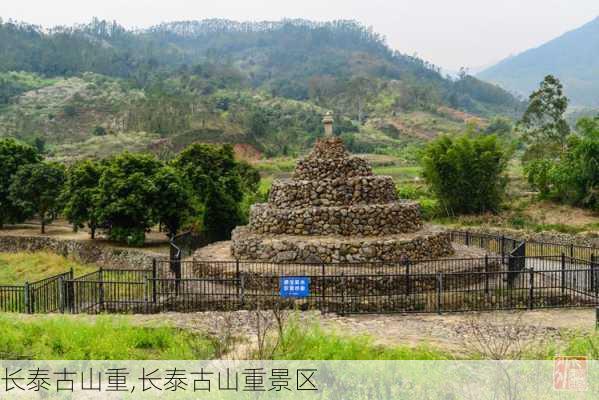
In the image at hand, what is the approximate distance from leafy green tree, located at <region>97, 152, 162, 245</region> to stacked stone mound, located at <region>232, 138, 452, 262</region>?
8954 millimetres

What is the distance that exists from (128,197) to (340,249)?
13405 mm

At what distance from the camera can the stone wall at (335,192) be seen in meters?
17.4

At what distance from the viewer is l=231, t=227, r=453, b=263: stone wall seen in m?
15.8

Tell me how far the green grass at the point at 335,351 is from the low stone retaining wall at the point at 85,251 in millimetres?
15315

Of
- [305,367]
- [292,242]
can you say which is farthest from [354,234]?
[305,367]

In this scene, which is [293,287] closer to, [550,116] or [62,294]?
[62,294]

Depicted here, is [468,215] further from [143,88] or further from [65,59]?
[65,59]

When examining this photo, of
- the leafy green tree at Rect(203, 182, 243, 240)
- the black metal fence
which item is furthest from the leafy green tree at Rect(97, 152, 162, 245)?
the black metal fence

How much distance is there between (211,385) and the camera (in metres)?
6.50

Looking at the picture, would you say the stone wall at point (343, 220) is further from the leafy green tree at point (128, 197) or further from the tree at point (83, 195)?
the tree at point (83, 195)

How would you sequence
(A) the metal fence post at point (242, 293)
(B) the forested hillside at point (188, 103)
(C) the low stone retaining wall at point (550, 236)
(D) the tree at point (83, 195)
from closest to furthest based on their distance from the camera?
(A) the metal fence post at point (242, 293) < (C) the low stone retaining wall at point (550, 236) < (D) the tree at point (83, 195) < (B) the forested hillside at point (188, 103)

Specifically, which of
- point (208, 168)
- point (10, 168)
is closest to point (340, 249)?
point (208, 168)

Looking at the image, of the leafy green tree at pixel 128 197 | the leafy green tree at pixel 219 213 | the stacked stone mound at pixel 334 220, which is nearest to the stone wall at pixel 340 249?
the stacked stone mound at pixel 334 220

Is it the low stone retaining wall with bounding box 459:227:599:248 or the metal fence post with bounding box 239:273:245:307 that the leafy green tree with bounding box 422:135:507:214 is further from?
the metal fence post with bounding box 239:273:245:307
